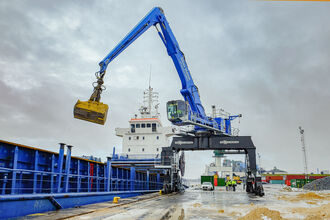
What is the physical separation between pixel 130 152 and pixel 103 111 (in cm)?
2651

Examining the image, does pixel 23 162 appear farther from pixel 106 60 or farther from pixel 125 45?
pixel 125 45

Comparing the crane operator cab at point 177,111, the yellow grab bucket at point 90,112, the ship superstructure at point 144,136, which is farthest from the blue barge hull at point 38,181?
the ship superstructure at point 144,136

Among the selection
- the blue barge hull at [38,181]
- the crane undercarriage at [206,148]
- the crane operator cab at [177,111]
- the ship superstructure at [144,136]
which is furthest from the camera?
the ship superstructure at [144,136]

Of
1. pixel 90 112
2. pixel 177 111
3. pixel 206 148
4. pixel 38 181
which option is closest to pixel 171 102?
pixel 177 111

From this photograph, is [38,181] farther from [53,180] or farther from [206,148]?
[206,148]

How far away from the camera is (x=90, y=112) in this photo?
531 inches

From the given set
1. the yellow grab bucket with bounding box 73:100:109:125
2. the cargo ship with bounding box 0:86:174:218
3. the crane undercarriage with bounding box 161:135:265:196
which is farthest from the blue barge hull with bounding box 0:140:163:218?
the crane undercarriage with bounding box 161:135:265:196

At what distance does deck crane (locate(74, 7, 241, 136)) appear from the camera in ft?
44.8

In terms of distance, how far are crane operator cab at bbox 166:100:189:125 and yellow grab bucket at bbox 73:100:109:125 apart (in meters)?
7.83

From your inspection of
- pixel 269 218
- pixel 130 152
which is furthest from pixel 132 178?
pixel 130 152

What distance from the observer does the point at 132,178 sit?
70.7 ft

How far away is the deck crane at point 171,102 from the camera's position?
13656mm

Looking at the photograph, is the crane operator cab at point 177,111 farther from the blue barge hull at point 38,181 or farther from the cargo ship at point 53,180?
the blue barge hull at point 38,181

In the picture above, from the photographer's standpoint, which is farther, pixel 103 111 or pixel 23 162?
pixel 103 111
